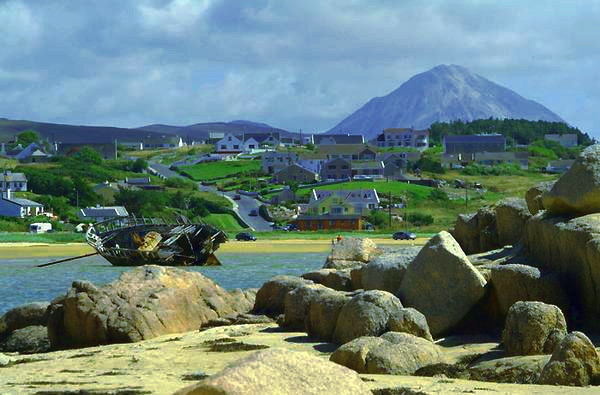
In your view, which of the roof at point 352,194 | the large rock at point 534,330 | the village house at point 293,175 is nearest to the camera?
the large rock at point 534,330

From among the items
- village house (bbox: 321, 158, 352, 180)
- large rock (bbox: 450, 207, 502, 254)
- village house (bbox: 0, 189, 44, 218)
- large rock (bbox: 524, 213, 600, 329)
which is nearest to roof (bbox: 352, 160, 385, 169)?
village house (bbox: 321, 158, 352, 180)

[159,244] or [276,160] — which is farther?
[276,160]

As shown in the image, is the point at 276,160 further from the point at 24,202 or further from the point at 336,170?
the point at 24,202

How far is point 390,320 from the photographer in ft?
60.1

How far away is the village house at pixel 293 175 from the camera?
14462 centimetres

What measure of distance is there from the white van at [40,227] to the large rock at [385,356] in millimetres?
77320

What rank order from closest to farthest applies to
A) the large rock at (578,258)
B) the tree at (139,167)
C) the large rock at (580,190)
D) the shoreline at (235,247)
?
1. the large rock at (578,258)
2. the large rock at (580,190)
3. the shoreline at (235,247)
4. the tree at (139,167)

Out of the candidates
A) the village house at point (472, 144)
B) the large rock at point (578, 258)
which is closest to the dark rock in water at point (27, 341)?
the large rock at point (578, 258)

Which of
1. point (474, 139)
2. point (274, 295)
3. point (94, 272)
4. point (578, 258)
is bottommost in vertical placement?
point (94, 272)

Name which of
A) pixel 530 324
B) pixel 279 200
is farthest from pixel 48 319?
pixel 279 200

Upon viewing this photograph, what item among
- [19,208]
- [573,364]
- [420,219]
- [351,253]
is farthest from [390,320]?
[19,208]

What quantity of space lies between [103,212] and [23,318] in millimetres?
78858

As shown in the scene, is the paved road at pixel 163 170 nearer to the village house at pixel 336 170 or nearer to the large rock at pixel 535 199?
the village house at pixel 336 170

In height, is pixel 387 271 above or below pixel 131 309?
above
